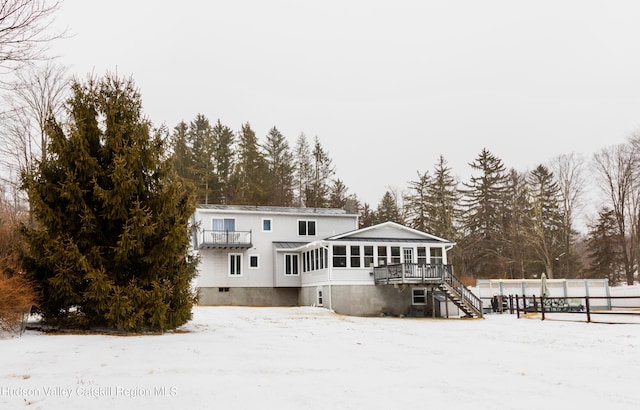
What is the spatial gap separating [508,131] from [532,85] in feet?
189

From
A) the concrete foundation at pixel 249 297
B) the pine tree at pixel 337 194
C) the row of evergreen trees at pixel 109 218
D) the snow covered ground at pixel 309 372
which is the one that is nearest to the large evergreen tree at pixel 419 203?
the pine tree at pixel 337 194

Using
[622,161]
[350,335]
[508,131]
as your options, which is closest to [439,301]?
[350,335]

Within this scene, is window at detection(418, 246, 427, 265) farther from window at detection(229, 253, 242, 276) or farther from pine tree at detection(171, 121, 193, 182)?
pine tree at detection(171, 121, 193, 182)

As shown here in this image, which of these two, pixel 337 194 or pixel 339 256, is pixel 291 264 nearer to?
pixel 339 256

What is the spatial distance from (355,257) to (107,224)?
56.3 feet

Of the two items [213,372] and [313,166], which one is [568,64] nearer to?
[313,166]

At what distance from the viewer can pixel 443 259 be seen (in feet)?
100

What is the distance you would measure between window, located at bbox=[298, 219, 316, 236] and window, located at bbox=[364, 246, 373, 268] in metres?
6.95

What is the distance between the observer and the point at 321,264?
2994 cm

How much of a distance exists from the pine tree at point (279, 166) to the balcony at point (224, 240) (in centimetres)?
1712

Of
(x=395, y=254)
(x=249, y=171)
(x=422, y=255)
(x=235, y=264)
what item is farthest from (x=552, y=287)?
(x=249, y=171)

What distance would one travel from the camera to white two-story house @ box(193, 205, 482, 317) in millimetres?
27922

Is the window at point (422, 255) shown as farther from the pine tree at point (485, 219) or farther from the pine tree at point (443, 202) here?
the pine tree at point (443, 202)

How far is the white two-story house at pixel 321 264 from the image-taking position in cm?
2792
